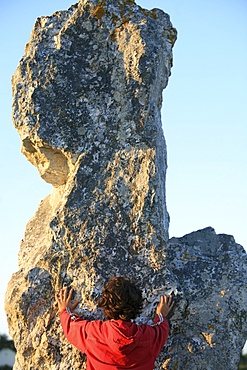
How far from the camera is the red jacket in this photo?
4.58 meters

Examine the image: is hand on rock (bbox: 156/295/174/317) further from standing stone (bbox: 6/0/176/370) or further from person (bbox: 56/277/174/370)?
person (bbox: 56/277/174/370)

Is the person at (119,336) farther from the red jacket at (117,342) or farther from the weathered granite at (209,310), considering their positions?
the weathered granite at (209,310)

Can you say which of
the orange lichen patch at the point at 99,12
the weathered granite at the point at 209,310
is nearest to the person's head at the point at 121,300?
the weathered granite at the point at 209,310

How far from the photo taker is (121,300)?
15.3ft

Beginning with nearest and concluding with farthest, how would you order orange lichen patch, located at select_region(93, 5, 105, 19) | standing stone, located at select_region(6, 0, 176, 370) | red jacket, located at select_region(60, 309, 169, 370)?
red jacket, located at select_region(60, 309, 169, 370)
standing stone, located at select_region(6, 0, 176, 370)
orange lichen patch, located at select_region(93, 5, 105, 19)

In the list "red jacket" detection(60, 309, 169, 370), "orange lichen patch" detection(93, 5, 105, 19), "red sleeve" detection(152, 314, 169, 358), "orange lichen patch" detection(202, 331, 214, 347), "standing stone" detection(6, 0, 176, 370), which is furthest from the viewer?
"orange lichen patch" detection(93, 5, 105, 19)

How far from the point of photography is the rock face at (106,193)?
5.41m

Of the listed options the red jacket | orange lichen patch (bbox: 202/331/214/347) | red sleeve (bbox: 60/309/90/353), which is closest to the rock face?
orange lichen patch (bbox: 202/331/214/347)

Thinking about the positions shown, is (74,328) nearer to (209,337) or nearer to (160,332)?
(160,332)

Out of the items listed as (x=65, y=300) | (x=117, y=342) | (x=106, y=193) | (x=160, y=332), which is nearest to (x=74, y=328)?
(x=65, y=300)

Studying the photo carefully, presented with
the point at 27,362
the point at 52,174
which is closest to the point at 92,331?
the point at 27,362

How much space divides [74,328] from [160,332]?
0.76m

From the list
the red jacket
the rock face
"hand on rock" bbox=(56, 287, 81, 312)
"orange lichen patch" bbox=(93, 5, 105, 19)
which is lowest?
the red jacket

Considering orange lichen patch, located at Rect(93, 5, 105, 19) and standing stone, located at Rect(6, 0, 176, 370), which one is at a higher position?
orange lichen patch, located at Rect(93, 5, 105, 19)
